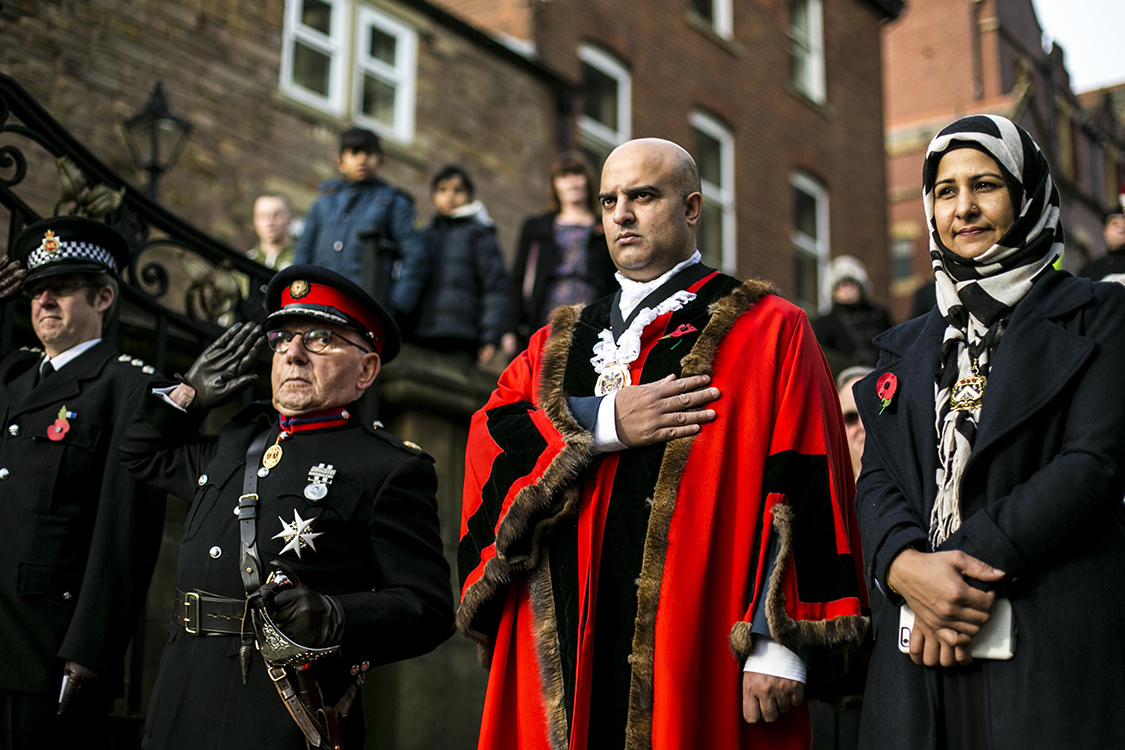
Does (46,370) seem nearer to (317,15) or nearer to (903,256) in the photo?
(317,15)

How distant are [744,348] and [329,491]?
4.37ft

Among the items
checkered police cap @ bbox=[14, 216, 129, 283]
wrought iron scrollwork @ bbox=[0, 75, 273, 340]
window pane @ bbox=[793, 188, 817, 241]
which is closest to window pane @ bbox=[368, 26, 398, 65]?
window pane @ bbox=[793, 188, 817, 241]

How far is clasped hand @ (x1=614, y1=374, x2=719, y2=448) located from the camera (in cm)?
360

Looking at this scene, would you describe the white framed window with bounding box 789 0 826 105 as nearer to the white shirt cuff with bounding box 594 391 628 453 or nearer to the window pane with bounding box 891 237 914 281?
the window pane with bounding box 891 237 914 281

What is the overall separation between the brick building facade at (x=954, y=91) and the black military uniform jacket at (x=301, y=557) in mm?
28372

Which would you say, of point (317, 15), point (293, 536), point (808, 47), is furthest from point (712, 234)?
point (293, 536)

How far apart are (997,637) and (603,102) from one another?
15.6 m

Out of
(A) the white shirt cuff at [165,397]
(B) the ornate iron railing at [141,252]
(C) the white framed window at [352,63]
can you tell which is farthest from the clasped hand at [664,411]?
(C) the white framed window at [352,63]

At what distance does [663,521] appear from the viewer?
3535 millimetres

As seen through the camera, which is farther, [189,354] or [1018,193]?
[189,354]

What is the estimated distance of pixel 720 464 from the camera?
140 inches

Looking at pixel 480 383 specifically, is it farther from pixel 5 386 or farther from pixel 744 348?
pixel 744 348

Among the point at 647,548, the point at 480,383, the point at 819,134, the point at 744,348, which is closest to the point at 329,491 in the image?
the point at 647,548

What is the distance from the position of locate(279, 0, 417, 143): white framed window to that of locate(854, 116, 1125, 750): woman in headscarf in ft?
36.6
